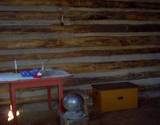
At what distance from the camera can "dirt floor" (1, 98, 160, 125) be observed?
445 cm

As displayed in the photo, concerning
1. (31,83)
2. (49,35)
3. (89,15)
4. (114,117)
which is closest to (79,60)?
(49,35)

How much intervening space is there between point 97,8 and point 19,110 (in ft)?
7.93

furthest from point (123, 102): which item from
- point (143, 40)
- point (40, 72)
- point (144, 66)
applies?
point (40, 72)

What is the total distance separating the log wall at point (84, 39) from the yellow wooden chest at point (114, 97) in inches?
15.2

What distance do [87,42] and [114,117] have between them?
151 centimetres

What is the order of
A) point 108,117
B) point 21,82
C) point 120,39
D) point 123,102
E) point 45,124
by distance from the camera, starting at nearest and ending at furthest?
point 21,82 → point 45,124 → point 108,117 → point 123,102 → point 120,39

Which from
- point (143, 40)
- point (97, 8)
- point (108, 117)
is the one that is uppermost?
point (97, 8)

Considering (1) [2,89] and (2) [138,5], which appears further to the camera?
(2) [138,5]

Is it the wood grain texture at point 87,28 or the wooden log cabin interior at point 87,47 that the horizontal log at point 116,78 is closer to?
the wooden log cabin interior at point 87,47

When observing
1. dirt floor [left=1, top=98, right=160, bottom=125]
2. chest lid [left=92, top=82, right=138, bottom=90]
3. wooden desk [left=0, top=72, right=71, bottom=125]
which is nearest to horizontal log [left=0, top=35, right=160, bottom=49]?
chest lid [left=92, top=82, right=138, bottom=90]

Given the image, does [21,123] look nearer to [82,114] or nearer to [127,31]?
[82,114]

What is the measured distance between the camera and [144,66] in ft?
18.7

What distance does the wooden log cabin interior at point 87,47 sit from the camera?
4.75 m

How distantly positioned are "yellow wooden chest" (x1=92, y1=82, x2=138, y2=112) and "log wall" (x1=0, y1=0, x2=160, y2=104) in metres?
0.39
